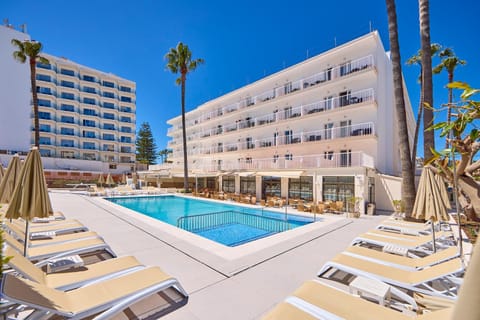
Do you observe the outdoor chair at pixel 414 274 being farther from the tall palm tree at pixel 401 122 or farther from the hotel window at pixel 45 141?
the hotel window at pixel 45 141

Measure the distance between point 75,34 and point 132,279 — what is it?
33.6 meters

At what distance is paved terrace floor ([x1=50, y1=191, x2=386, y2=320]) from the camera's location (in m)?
4.36

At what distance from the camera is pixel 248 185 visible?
28.5 m

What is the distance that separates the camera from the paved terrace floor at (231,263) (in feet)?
14.3

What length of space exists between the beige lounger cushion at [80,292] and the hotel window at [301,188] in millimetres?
19679

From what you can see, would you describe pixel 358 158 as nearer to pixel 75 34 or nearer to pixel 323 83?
pixel 323 83

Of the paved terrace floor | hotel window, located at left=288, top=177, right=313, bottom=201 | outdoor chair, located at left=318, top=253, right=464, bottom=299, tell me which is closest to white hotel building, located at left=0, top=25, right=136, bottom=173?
hotel window, located at left=288, top=177, right=313, bottom=201

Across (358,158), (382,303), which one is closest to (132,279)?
(382,303)

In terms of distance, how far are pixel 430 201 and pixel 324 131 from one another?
17.6m

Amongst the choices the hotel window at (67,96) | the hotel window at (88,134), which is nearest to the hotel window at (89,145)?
the hotel window at (88,134)

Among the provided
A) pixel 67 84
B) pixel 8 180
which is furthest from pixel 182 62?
pixel 67 84

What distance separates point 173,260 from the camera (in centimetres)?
650

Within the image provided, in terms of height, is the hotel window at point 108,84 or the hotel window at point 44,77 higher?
the hotel window at point 108,84

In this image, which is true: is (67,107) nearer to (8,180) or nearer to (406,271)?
(8,180)
